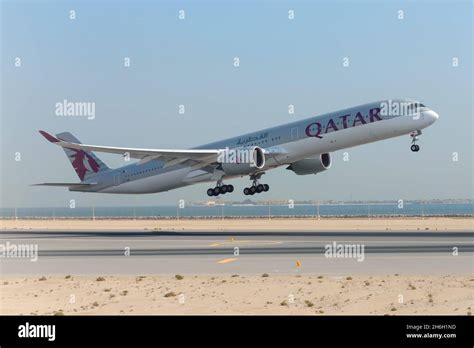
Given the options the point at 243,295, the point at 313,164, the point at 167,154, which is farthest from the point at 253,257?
the point at 313,164

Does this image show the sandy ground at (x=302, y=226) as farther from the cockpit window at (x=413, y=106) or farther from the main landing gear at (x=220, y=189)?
the cockpit window at (x=413, y=106)

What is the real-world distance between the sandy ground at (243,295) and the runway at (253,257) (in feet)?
7.39

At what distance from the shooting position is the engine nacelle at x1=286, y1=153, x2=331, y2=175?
2142 inches

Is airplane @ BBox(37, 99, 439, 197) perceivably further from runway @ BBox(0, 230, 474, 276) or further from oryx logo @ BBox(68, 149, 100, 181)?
runway @ BBox(0, 230, 474, 276)

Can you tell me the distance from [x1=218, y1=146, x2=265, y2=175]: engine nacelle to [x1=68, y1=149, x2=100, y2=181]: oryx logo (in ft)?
57.1

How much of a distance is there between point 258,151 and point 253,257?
18546mm

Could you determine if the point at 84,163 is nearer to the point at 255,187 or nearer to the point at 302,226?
the point at 255,187

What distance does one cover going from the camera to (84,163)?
63531mm

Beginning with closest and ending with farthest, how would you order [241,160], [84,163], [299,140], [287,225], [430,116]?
[430,116] → [299,140] → [241,160] → [84,163] → [287,225]

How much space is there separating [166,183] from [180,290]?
34200mm

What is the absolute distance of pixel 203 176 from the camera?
52938 mm

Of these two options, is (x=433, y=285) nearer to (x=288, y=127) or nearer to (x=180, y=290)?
(x=180, y=290)

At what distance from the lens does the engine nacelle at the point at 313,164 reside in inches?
2142
